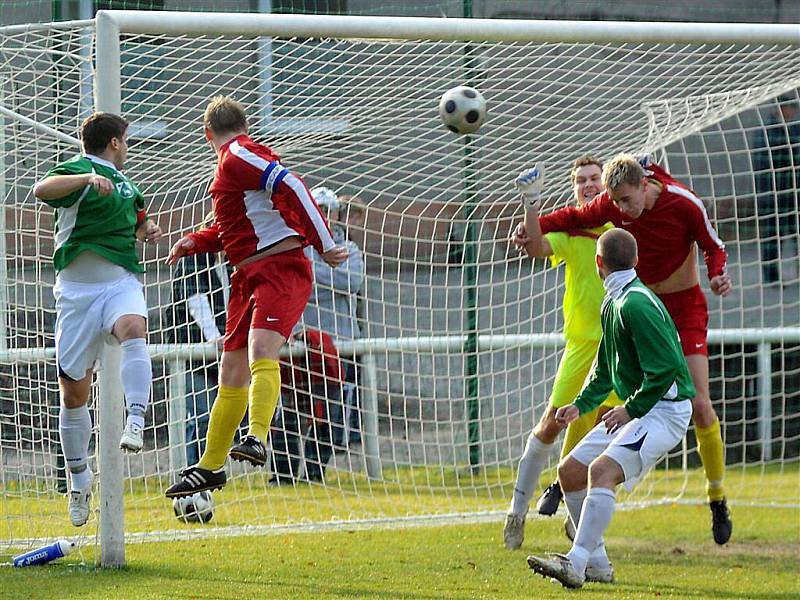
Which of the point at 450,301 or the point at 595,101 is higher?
the point at 595,101

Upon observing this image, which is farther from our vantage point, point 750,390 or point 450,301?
point 750,390

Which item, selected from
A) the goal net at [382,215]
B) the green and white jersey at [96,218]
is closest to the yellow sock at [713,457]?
the goal net at [382,215]

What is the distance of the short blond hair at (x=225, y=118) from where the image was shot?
6301 millimetres

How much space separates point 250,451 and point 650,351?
1.78m

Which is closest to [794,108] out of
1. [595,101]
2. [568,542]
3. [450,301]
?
[595,101]

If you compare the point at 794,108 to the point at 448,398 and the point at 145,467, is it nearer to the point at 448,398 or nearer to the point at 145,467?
the point at 448,398

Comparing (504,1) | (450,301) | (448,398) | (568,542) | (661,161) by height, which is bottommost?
(568,542)

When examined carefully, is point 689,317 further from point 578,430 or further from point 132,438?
point 132,438

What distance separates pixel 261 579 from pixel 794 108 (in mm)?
5703

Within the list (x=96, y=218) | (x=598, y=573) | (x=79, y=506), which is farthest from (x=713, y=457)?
(x=96, y=218)

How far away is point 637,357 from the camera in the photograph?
19.3 ft

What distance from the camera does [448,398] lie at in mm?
9664

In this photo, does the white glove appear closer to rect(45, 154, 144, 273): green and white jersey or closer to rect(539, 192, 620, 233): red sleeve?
rect(539, 192, 620, 233): red sleeve

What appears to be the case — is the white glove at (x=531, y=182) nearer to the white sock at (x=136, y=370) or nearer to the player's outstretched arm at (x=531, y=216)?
the player's outstretched arm at (x=531, y=216)
